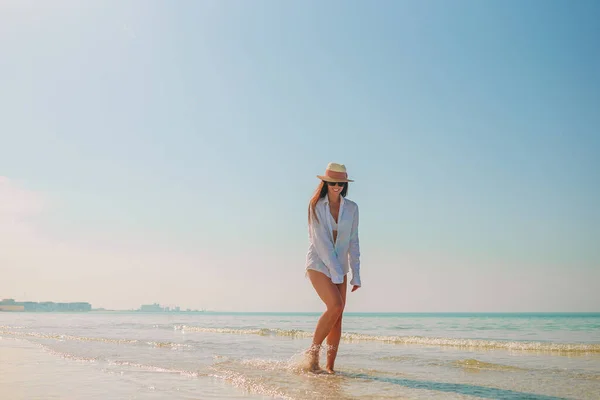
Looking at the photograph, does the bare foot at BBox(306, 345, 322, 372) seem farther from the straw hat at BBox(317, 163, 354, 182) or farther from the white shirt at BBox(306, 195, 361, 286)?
the straw hat at BBox(317, 163, 354, 182)

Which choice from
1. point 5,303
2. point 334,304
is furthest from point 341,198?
point 5,303

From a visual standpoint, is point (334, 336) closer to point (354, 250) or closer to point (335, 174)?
point (354, 250)

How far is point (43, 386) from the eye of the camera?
4.38m

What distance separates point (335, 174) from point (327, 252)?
0.83 metres

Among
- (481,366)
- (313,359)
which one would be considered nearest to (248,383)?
(313,359)

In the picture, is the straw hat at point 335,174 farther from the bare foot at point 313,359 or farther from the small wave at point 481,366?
the small wave at point 481,366

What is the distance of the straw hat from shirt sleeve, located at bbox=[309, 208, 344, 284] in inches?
19.3

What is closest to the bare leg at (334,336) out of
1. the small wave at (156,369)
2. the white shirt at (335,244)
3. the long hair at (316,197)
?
the white shirt at (335,244)

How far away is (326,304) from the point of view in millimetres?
5082

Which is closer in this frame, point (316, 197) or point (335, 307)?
point (335, 307)

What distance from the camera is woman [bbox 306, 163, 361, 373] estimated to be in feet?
16.8

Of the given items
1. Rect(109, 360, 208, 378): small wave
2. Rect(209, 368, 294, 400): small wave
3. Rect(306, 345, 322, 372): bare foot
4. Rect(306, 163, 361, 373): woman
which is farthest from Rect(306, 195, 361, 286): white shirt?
Rect(109, 360, 208, 378): small wave

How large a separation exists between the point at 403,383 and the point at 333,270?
4.30 ft

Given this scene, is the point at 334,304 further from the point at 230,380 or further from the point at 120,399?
the point at 120,399
